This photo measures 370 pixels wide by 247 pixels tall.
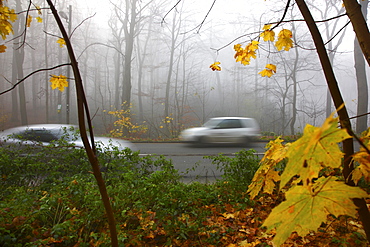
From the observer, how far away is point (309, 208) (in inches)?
26.3

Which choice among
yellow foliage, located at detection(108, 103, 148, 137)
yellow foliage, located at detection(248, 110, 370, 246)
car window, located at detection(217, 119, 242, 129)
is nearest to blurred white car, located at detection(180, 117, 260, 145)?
car window, located at detection(217, 119, 242, 129)

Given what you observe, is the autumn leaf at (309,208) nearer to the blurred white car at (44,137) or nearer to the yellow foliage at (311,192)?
the yellow foliage at (311,192)

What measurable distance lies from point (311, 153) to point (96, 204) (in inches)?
81.4

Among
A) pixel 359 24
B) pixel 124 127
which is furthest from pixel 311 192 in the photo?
pixel 124 127

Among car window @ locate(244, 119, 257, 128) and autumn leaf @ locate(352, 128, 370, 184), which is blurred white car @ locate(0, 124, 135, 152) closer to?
autumn leaf @ locate(352, 128, 370, 184)

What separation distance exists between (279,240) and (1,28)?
192 centimetres

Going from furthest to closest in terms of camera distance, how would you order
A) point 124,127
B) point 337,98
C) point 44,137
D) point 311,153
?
point 124,127 → point 44,137 → point 337,98 → point 311,153

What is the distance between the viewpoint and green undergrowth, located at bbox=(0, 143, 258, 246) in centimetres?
219

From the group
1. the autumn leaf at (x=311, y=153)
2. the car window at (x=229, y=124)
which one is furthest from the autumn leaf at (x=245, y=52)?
the car window at (x=229, y=124)

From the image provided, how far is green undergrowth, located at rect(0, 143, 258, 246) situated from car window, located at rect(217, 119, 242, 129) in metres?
6.55

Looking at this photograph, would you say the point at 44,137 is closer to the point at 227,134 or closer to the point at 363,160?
the point at 363,160

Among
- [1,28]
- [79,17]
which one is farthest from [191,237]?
[79,17]

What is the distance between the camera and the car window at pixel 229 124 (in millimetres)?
10148

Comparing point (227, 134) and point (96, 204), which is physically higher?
point (227, 134)
